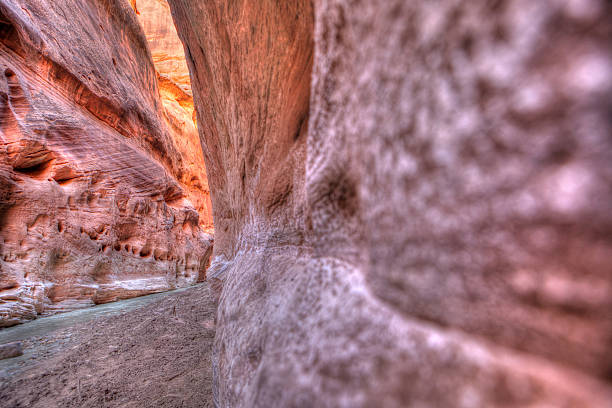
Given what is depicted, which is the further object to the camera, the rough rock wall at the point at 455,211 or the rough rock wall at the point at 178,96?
the rough rock wall at the point at 178,96

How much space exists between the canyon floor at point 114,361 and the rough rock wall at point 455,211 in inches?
58.8

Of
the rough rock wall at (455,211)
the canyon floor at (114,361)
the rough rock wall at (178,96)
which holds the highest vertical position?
the rough rock wall at (178,96)

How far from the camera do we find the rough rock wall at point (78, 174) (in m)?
3.51

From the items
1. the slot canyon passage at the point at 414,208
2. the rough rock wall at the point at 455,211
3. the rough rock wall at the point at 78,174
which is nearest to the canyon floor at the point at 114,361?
the slot canyon passage at the point at 414,208

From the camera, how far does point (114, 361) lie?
2092mm

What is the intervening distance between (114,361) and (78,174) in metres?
3.62

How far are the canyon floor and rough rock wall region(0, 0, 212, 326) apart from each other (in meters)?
1.02

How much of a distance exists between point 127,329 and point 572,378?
3.41 m

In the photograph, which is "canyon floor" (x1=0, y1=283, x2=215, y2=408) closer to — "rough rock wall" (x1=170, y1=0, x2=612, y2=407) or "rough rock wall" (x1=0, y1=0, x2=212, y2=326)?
"rough rock wall" (x1=0, y1=0, x2=212, y2=326)

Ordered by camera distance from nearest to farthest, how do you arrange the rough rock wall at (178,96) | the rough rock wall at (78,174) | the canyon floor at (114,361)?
the canyon floor at (114,361) → the rough rock wall at (78,174) → the rough rock wall at (178,96)

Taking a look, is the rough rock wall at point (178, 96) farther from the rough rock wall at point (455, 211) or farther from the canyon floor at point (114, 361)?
the rough rock wall at point (455, 211)

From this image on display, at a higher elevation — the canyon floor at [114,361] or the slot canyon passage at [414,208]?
the slot canyon passage at [414,208]

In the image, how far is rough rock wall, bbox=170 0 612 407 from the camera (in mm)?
225

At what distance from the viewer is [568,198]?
23 centimetres
